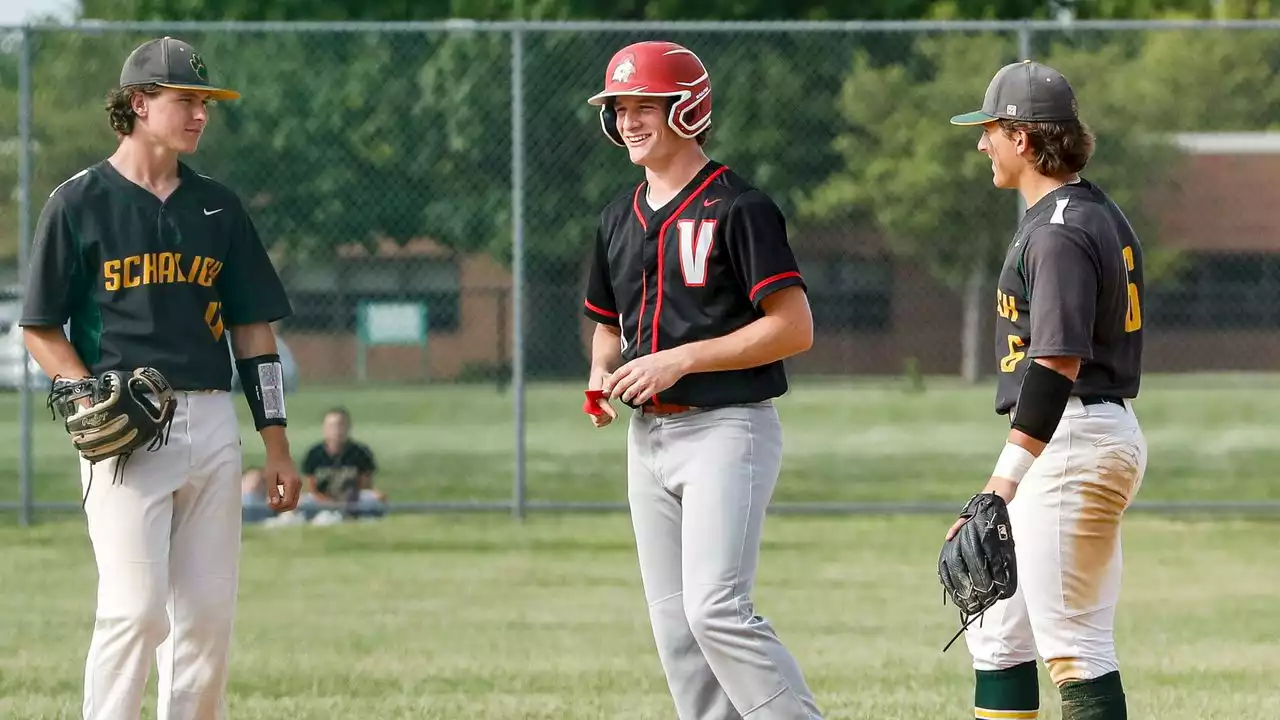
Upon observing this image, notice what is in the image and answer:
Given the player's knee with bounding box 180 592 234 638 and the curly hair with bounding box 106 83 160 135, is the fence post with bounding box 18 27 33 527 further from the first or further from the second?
the player's knee with bounding box 180 592 234 638

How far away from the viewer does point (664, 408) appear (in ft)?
16.6

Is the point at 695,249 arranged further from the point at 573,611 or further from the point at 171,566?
the point at 573,611

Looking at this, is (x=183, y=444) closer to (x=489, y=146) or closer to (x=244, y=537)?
(x=244, y=537)

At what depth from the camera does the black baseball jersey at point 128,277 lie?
5141 millimetres

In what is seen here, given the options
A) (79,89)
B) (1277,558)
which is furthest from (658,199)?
(79,89)

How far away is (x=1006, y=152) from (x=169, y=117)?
7.43 feet

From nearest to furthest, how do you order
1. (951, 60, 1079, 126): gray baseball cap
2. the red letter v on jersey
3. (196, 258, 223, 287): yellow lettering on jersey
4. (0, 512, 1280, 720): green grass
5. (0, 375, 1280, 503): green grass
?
the red letter v on jersey
(951, 60, 1079, 126): gray baseball cap
(196, 258, 223, 287): yellow lettering on jersey
(0, 512, 1280, 720): green grass
(0, 375, 1280, 503): green grass

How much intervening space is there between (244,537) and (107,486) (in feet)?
23.8

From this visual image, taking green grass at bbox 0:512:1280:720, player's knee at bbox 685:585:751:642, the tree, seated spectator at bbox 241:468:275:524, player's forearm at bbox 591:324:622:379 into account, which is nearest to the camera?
player's knee at bbox 685:585:751:642

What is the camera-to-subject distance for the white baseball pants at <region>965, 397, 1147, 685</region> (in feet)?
16.6

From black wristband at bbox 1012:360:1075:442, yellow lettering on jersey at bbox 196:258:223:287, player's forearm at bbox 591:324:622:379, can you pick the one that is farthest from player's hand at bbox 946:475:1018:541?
yellow lettering on jersey at bbox 196:258:223:287

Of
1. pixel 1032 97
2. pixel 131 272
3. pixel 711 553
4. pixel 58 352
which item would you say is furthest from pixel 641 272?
pixel 58 352

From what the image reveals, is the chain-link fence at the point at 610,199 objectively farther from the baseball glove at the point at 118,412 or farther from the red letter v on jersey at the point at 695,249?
the red letter v on jersey at the point at 695,249

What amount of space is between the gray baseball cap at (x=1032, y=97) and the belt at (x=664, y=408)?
1.11 metres
